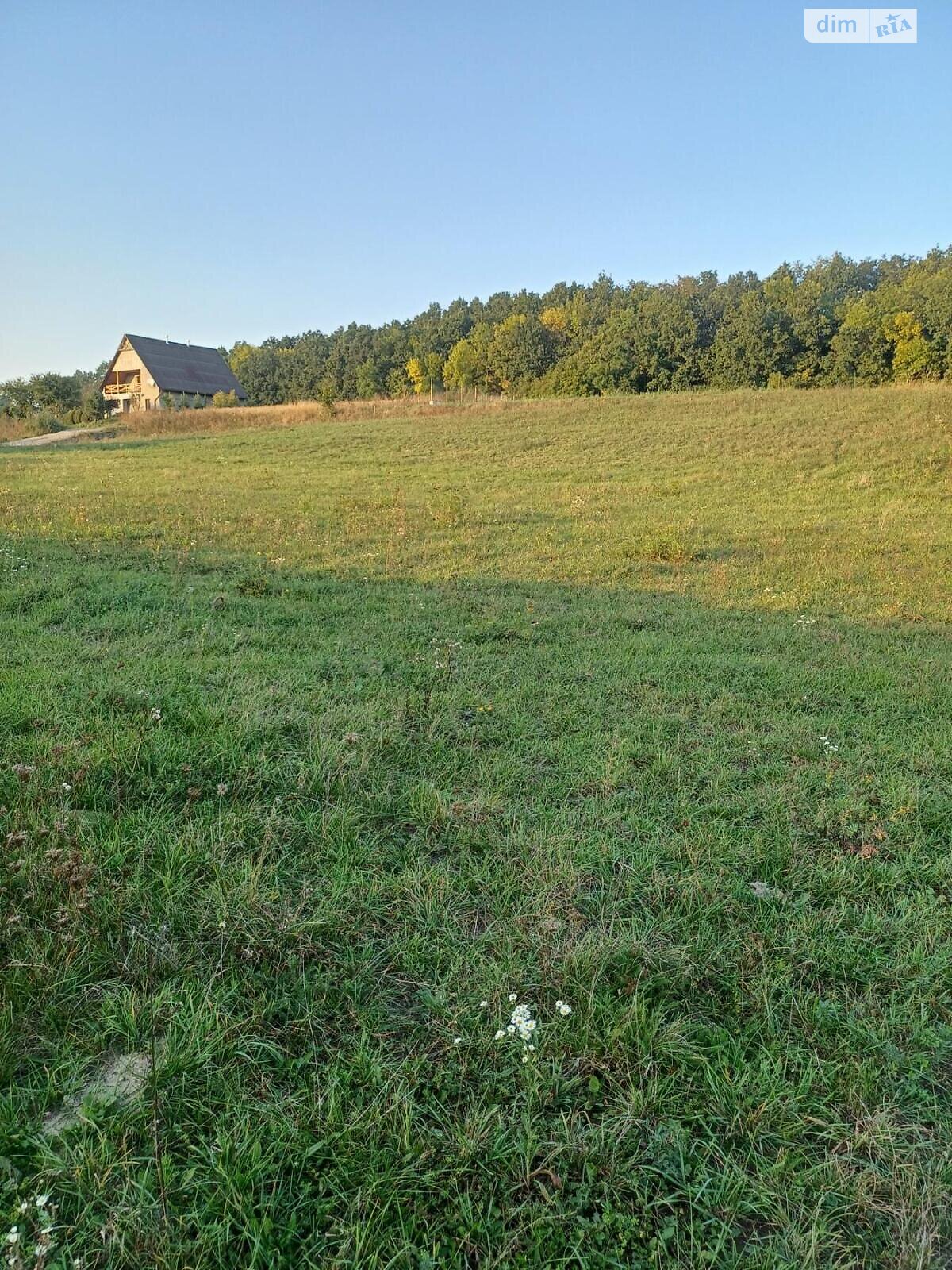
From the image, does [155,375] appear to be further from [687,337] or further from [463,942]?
[463,942]

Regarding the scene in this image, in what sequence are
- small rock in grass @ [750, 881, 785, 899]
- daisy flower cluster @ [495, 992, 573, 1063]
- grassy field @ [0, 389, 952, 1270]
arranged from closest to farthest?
1. grassy field @ [0, 389, 952, 1270]
2. daisy flower cluster @ [495, 992, 573, 1063]
3. small rock in grass @ [750, 881, 785, 899]

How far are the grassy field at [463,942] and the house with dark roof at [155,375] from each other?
45400mm

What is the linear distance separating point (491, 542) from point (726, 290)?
50364mm

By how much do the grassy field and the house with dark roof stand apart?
149 ft

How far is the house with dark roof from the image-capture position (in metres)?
44.4

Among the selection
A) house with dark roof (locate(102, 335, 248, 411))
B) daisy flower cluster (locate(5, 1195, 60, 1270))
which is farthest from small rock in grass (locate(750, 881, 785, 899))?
house with dark roof (locate(102, 335, 248, 411))

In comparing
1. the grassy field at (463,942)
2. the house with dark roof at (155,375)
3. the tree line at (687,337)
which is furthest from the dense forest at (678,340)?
the grassy field at (463,942)

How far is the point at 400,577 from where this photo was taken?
8344 millimetres

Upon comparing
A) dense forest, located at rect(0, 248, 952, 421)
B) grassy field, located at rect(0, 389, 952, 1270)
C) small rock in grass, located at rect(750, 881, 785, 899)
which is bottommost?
small rock in grass, located at rect(750, 881, 785, 899)

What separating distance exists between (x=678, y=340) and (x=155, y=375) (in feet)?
113

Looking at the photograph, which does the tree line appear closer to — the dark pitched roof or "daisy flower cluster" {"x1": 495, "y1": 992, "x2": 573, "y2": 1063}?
the dark pitched roof

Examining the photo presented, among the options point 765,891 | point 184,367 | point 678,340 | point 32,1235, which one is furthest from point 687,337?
point 32,1235

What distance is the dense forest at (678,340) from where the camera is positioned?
1487 inches

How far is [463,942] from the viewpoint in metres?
2.27
